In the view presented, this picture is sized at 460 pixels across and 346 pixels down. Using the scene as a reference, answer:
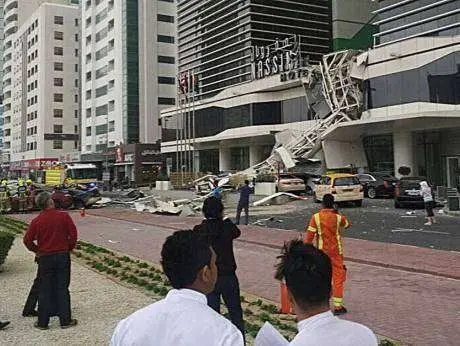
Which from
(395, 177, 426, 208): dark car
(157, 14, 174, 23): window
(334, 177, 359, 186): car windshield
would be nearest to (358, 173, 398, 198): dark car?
(334, 177, 359, 186): car windshield

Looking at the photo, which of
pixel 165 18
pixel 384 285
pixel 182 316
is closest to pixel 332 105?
pixel 384 285

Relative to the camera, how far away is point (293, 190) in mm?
35625

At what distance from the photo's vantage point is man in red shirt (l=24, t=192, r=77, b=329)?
21.9ft

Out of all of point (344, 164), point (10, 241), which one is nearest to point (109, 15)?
point (344, 164)

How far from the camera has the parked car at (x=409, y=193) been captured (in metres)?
24.4

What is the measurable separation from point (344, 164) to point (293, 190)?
899cm

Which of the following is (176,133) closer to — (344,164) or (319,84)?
(319,84)

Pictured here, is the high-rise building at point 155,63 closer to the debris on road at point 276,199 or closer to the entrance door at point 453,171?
the entrance door at point 453,171

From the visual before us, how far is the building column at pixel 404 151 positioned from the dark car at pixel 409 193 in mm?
14758

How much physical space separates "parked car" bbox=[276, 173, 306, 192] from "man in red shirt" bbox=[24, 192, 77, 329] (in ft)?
94.2

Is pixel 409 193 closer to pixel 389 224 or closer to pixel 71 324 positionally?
pixel 389 224

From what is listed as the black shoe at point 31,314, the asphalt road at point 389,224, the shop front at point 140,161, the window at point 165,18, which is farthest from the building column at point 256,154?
the black shoe at point 31,314

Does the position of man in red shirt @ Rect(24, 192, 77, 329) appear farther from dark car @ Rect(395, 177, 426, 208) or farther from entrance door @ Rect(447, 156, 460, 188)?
entrance door @ Rect(447, 156, 460, 188)

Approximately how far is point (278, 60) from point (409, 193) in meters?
33.3
